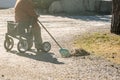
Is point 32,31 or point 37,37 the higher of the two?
point 32,31

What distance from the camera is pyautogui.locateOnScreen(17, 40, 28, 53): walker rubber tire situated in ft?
44.0

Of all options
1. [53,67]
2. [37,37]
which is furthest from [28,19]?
[53,67]

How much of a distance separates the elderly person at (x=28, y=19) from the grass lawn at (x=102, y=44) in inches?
63.9

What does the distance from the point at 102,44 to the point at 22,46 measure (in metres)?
3.07

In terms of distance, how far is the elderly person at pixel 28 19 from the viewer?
44.2 ft

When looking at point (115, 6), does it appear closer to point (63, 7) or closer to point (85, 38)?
point (85, 38)

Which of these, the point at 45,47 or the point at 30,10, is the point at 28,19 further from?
the point at 45,47

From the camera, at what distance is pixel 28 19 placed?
13547mm

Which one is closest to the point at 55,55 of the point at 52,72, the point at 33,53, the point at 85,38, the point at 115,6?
the point at 33,53

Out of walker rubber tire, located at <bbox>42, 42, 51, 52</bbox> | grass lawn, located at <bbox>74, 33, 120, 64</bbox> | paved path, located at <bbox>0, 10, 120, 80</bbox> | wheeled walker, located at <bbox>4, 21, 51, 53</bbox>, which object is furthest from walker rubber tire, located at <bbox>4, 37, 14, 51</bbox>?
grass lawn, located at <bbox>74, 33, 120, 64</bbox>

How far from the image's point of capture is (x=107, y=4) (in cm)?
2986

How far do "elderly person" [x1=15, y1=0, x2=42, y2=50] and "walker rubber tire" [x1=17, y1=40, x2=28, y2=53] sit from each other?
323mm

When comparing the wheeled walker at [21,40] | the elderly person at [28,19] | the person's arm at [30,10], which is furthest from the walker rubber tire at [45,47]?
the person's arm at [30,10]

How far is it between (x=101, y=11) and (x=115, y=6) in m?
12.5
